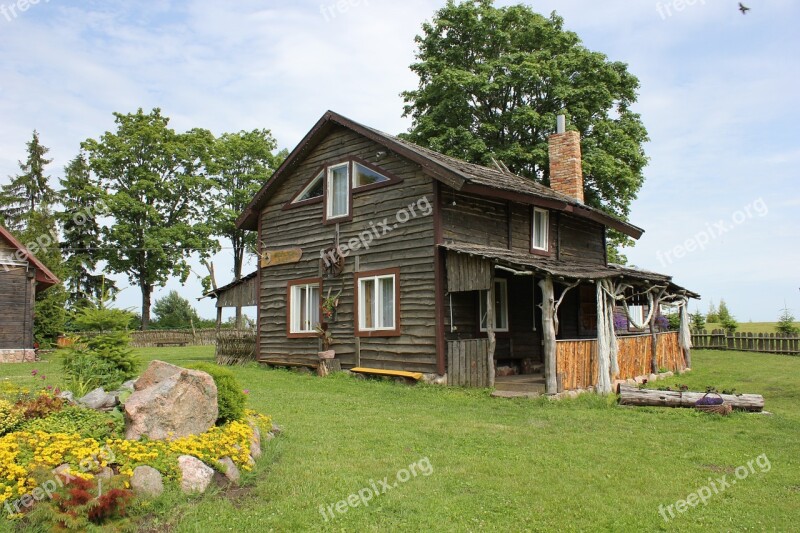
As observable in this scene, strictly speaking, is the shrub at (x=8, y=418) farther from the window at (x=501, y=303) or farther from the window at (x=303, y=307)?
the window at (x=501, y=303)

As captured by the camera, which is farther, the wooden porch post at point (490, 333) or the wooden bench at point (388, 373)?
the wooden bench at point (388, 373)

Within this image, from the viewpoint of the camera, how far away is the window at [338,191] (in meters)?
18.2

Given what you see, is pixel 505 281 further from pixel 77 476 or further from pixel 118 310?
pixel 77 476

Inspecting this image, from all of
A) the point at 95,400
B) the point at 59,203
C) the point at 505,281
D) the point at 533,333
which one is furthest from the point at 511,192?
the point at 59,203

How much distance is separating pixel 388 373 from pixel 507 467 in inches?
323

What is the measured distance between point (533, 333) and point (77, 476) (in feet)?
46.9

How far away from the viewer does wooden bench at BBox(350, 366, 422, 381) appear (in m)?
15.3

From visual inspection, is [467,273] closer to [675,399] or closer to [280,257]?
[675,399]

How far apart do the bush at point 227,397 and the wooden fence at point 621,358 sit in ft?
23.8

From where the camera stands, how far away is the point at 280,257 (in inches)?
787

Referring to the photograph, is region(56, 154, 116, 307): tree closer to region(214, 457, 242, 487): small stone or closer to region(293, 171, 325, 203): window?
region(293, 171, 325, 203): window
